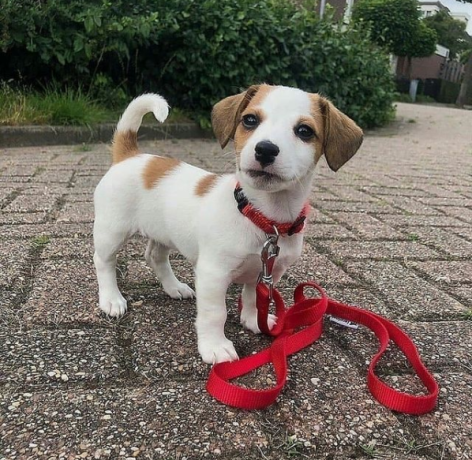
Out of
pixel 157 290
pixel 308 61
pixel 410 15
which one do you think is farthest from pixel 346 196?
pixel 410 15

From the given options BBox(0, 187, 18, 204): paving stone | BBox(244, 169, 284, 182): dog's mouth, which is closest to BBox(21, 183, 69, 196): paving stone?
BBox(0, 187, 18, 204): paving stone

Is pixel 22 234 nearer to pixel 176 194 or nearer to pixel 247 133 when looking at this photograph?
pixel 176 194

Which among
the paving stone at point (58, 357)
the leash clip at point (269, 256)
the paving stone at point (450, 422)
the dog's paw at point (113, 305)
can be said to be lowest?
the dog's paw at point (113, 305)

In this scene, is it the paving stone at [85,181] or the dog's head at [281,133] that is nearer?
the dog's head at [281,133]

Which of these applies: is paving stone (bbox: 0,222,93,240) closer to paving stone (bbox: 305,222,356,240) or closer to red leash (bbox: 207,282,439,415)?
paving stone (bbox: 305,222,356,240)

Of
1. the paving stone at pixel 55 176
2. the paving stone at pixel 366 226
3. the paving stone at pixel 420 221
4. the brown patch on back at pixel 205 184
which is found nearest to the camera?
the brown patch on back at pixel 205 184

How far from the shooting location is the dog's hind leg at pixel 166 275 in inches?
95.7

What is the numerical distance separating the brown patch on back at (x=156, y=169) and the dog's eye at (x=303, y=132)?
0.65 metres

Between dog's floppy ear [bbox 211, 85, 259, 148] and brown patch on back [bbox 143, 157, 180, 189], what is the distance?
295 millimetres

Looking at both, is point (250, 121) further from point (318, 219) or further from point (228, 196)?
A: point (318, 219)

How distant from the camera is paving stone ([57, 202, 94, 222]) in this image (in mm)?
3518

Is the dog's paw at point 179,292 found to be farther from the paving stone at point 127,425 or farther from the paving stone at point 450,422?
the paving stone at point 450,422

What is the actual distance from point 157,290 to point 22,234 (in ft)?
3.58

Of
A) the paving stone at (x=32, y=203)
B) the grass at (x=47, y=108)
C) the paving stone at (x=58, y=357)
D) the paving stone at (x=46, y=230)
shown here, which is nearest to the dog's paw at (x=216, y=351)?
the paving stone at (x=58, y=357)
